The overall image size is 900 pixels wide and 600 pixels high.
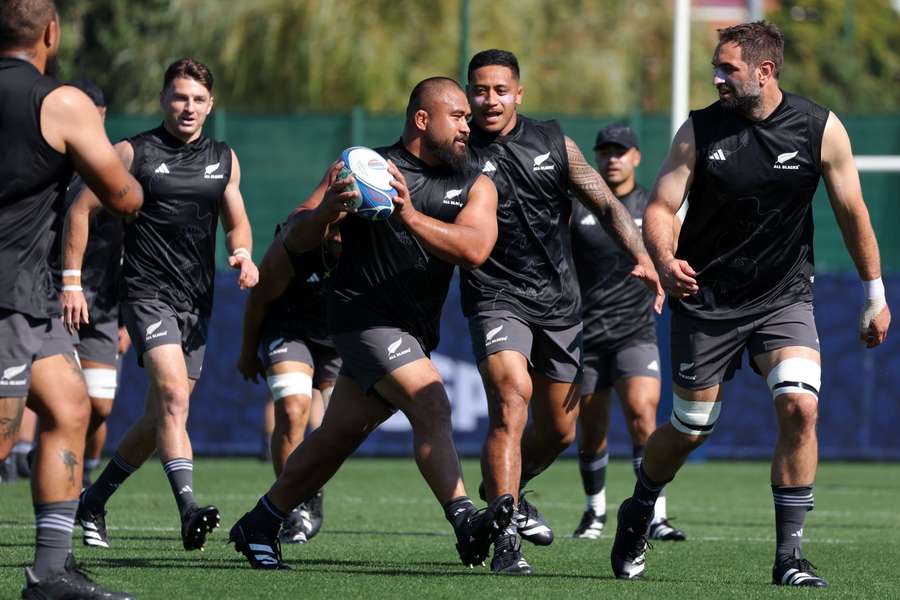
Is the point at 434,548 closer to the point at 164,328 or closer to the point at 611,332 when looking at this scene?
the point at 164,328

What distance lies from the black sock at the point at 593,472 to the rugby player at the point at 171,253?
8.69ft

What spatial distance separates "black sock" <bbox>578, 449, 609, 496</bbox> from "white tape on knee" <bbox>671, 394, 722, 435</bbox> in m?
2.77

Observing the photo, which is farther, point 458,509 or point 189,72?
point 189,72

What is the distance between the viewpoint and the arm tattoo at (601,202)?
26.2 feet

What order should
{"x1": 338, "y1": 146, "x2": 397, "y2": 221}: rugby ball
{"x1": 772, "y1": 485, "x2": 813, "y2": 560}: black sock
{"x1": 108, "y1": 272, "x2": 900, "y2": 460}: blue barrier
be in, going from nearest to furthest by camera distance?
{"x1": 338, "y1": 146, "x2": 397, "y2": 221}: rugby ball → {"x1": 772, "y1": 485, "x2": 813, "y2": 560}: black sock → {"x1": 108, "y1": 272, "x2": 900, "y2": 460}: blue barrier

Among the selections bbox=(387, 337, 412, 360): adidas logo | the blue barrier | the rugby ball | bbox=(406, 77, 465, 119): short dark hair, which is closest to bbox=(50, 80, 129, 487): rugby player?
bbox=(406, 77, 465, 119): short dark hair

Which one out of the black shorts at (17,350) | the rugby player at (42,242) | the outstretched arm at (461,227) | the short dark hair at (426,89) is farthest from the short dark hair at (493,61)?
the black shorts at (17,350)

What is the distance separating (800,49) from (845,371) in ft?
100

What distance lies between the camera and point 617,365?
1012 cm

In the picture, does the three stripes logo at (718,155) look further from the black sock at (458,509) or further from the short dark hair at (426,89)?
the black sock at (458,509)

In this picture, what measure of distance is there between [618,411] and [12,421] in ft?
36.7

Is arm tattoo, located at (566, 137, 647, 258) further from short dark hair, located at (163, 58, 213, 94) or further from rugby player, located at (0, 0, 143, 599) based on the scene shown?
rugby player, located at (0, 0, 143, 599)

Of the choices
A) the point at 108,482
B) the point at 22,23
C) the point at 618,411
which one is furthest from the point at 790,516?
the point at 618,411

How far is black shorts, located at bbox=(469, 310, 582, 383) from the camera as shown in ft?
25.2
